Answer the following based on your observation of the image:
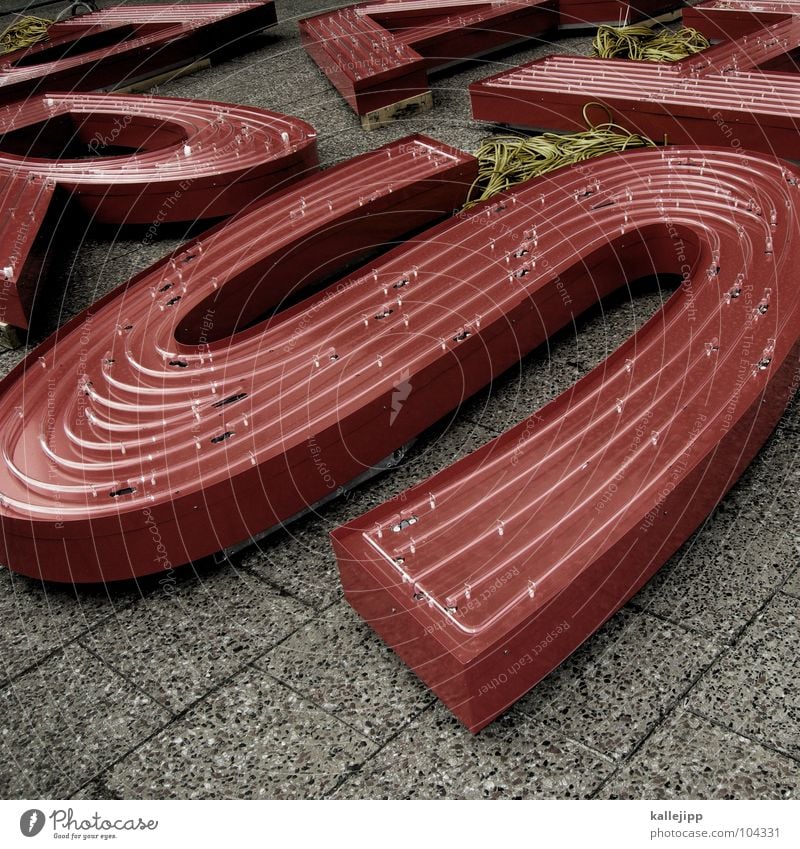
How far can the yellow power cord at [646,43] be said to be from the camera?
6.51 metres

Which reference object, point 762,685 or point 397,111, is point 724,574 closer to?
point 762,685

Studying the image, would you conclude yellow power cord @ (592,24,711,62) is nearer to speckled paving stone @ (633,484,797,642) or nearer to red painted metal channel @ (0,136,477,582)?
red painted metal channel @ (0,136,477,582)

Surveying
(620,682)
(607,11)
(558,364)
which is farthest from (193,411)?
(607,11)

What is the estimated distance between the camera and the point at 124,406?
3.22 meters

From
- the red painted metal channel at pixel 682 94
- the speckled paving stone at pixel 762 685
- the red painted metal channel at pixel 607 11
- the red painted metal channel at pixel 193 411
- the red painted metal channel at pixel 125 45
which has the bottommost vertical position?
the speckled paving stone at pixel 762 685

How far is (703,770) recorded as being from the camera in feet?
7.52

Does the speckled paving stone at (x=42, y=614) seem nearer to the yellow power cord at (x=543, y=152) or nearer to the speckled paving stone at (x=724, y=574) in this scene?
the speckled paving stone at (x=724, y=574)

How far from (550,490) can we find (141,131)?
4.51 metres

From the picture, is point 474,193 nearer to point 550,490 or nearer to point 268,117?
point 268,117

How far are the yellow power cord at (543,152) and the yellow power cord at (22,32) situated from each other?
6477 mm

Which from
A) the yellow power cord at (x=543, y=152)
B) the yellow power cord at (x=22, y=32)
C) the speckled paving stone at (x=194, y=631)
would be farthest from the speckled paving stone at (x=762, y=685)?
the yellow power cord at (x=22, y=32)

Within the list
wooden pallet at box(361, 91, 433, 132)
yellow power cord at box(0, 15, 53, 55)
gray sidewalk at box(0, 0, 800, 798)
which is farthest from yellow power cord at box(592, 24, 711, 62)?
yellow power cord at box(0, 15, 53, 55)

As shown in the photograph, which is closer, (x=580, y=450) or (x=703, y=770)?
(x=703, y=770)

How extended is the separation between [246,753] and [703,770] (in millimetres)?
1127
